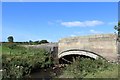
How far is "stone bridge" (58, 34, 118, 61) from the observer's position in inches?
667

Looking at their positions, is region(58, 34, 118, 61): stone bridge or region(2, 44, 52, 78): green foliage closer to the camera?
region(2, 44, 52, 78): green foliage

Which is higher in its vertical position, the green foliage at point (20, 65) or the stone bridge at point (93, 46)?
the stone bridge at point (93, 46)

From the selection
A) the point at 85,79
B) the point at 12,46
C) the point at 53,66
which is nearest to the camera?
the point at 85,79

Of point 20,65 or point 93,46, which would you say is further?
point 93,46

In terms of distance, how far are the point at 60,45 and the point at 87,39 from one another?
223 inches

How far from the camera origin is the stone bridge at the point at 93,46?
16942 mm

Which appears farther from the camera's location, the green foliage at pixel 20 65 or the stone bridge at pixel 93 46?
the stone bridge at pixel 93 46

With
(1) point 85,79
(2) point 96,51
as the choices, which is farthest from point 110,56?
(1) point 85,79

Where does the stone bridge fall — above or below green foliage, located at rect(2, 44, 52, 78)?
above

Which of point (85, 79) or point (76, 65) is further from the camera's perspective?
point (76, 65)

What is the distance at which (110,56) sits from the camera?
17234 millimetres

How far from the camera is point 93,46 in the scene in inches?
754

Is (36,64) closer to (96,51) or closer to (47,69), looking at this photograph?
(47,69)

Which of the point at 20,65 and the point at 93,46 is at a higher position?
the point at 93,46
